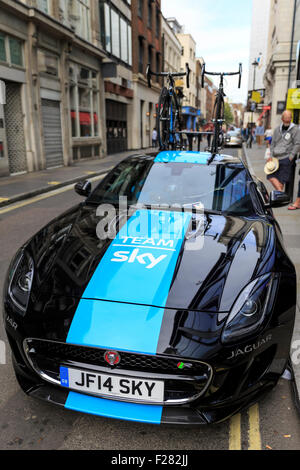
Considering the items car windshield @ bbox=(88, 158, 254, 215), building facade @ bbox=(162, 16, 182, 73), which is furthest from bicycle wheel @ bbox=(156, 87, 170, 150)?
building facade @ bbox=(162, 16, 182, 73)

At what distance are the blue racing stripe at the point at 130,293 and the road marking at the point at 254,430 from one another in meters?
0.81

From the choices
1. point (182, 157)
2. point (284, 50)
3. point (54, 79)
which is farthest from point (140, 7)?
point (182, 157)

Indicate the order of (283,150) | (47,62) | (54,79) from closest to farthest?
(283,150) < (47,62) < (54,79)

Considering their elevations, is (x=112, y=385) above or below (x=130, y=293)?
below

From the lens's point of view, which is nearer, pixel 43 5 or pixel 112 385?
pixel 112 385

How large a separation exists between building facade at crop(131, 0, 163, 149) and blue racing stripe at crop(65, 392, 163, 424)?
29613 mm

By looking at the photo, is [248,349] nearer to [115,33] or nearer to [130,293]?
[130,293]

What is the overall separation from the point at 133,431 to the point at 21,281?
44.4 inches

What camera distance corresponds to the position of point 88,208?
3527 millimetres

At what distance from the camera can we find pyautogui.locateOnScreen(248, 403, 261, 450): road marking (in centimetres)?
212

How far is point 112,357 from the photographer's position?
1.97m

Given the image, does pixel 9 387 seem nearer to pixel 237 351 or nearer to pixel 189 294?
pixel 189 294

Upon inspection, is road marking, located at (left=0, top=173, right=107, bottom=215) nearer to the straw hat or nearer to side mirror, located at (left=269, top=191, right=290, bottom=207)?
the straw hat

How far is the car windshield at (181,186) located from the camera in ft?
11.2
